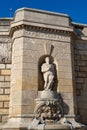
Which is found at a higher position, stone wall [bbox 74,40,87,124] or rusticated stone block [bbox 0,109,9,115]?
stone wall [bbox 74,40,87,124]

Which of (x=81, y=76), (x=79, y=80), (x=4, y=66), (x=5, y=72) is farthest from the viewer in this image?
(x=81, y=76)

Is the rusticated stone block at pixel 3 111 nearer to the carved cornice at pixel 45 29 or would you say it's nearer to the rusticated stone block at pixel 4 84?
the rusticated stone block at pixel 4 84

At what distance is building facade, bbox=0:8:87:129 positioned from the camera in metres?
11.3

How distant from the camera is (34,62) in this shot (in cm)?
1186

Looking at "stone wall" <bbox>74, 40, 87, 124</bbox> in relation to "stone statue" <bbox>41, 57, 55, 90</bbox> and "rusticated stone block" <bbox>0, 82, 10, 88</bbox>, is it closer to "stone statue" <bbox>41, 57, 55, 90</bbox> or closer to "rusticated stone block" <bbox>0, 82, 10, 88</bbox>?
"stone statue" <bbox>41, 57, 55, 90</bbox>

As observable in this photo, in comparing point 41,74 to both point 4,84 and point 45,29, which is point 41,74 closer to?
point 4,84

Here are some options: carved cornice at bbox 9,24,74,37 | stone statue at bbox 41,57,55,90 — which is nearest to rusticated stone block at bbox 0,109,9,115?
stone statue at bbox 41,57,55,90

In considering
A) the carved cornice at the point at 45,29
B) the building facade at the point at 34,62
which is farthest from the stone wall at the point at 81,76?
the carved cornice at the point at 45,29

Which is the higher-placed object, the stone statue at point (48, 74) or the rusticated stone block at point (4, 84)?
the stone statue at point (48, 74)

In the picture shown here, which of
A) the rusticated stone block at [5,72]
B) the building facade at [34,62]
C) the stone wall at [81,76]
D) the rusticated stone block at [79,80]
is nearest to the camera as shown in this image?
the building facade at [34,62]

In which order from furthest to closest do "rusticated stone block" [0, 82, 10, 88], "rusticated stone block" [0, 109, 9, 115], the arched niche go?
"rusticated stone block" [0, 82, 10, 88] → the arched niche → "rusticated stone block" [0, 109, 9, 115]

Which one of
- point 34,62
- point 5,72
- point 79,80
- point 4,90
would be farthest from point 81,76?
point 4,90

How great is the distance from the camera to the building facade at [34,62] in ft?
37.2

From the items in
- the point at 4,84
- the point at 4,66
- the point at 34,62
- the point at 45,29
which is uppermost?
the point at 45,29
